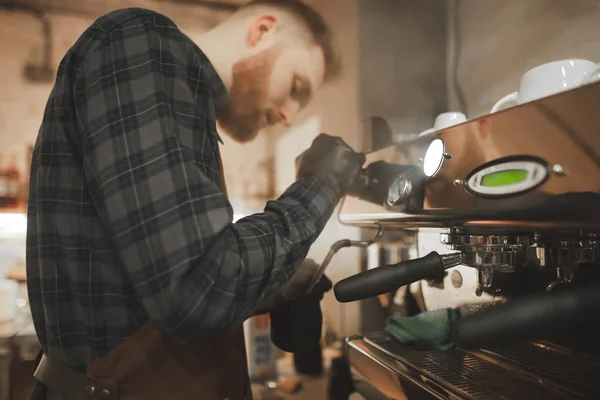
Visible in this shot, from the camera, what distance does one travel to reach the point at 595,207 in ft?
1.10

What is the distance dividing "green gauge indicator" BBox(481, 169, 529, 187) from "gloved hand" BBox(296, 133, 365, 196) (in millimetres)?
219

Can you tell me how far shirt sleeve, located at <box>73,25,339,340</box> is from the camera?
0.41m

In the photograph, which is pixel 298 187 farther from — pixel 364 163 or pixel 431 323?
pixel 431 323

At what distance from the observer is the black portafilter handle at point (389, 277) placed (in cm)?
47

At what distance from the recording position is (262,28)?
890mm

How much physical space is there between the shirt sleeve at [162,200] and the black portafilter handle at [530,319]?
0.22m

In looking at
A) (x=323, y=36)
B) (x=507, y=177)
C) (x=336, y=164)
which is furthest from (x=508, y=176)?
(x=323, y=36)

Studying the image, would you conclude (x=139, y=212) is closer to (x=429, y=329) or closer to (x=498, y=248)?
(x=498, y=248)

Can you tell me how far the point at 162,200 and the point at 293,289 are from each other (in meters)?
0.47

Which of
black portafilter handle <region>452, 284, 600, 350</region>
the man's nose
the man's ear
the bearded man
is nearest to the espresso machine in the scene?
black portafilter handle <region>452, 284, 600, 350</region>

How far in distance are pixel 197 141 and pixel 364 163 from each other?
0.87 ft

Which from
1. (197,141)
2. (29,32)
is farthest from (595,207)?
(29,32)

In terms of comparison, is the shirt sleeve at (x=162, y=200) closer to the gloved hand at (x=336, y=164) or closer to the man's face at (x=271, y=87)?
the gloved hand at (x=336, y=164)

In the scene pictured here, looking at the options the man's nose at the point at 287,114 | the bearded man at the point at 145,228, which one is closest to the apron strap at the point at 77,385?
the bearded man at the point at 145,228
